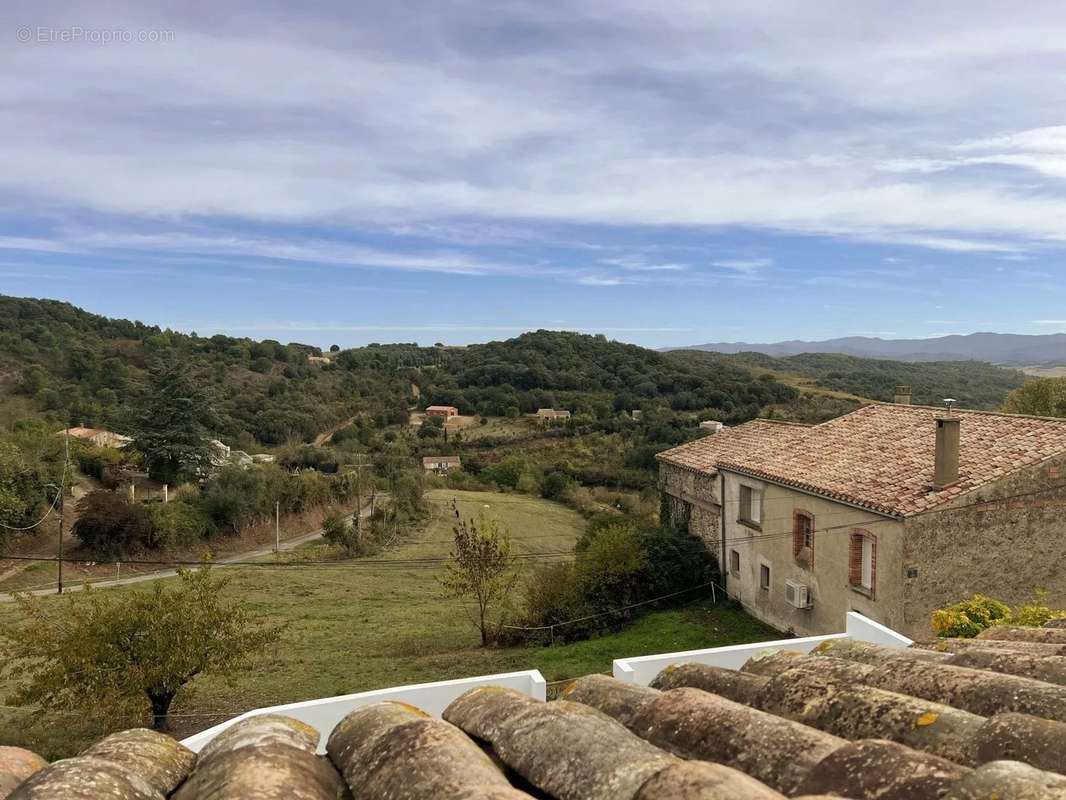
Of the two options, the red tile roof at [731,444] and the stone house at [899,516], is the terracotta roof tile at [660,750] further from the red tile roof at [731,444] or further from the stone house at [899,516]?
the red tile roof at [731,444]

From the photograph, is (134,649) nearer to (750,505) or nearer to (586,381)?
(750,505)

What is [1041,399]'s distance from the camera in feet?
126

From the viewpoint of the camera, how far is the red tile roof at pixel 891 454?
561 inches

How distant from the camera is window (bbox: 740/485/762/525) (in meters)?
19.3

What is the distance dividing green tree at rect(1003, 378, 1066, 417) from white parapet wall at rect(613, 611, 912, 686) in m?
35.6

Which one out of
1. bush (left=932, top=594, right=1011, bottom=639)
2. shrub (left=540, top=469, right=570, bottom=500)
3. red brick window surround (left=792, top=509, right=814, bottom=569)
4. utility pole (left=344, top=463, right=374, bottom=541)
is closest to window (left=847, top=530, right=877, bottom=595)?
red brick window surround (left=792, top=509, right=814, bottom=569)

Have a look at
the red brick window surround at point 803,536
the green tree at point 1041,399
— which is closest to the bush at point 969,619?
the red brick window surround at point 803,536

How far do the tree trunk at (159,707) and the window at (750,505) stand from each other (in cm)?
1495

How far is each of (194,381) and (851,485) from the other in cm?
4529

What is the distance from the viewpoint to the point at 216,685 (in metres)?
18.8

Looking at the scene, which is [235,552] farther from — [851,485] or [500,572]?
[851,485]

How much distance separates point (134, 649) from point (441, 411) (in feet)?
202

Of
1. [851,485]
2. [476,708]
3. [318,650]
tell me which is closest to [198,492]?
[318,650]

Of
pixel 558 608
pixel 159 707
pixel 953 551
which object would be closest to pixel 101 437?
pixel 159 707
